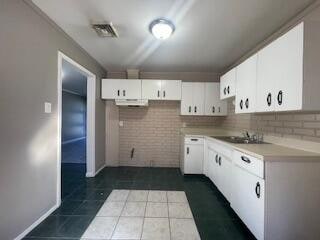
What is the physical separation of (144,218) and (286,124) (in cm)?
211

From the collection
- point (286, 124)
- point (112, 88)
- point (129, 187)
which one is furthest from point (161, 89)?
point (286, 124)

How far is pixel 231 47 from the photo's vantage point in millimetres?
3289

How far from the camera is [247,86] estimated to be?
2701 millimetres

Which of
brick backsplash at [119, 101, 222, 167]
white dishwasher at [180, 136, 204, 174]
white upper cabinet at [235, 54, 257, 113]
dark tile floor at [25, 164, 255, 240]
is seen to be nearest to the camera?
dark tile floor at [25, 164, 255, 240]

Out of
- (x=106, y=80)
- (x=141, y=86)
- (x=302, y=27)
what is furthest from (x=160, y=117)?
(x=302, y=27)

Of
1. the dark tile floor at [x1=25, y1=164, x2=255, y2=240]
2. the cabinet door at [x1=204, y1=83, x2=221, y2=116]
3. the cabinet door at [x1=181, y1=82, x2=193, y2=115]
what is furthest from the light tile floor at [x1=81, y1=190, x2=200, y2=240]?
the cabinet door at [x1=204, y1=83, x2=221, y2=116]

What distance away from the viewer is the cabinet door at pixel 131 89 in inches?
179

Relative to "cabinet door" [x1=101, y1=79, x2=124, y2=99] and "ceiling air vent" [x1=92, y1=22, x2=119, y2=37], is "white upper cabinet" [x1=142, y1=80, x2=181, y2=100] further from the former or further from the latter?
"ceiling air vent" [x1=92, y1=22, x2=119, y2=37]

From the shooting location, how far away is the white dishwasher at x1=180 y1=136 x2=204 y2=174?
13.6 ft

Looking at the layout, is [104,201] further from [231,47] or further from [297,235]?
[231,47]

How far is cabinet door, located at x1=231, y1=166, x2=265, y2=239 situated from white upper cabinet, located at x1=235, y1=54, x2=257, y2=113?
2.85ft

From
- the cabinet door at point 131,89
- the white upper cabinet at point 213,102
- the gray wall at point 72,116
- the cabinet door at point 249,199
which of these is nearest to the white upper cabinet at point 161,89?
the cabinet door at point 131,89

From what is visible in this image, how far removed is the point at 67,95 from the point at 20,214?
24.9 ft

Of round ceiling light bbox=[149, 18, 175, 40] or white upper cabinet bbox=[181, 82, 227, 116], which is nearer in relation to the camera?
round ceiling light bbox=[149, 18, 175, 40]
